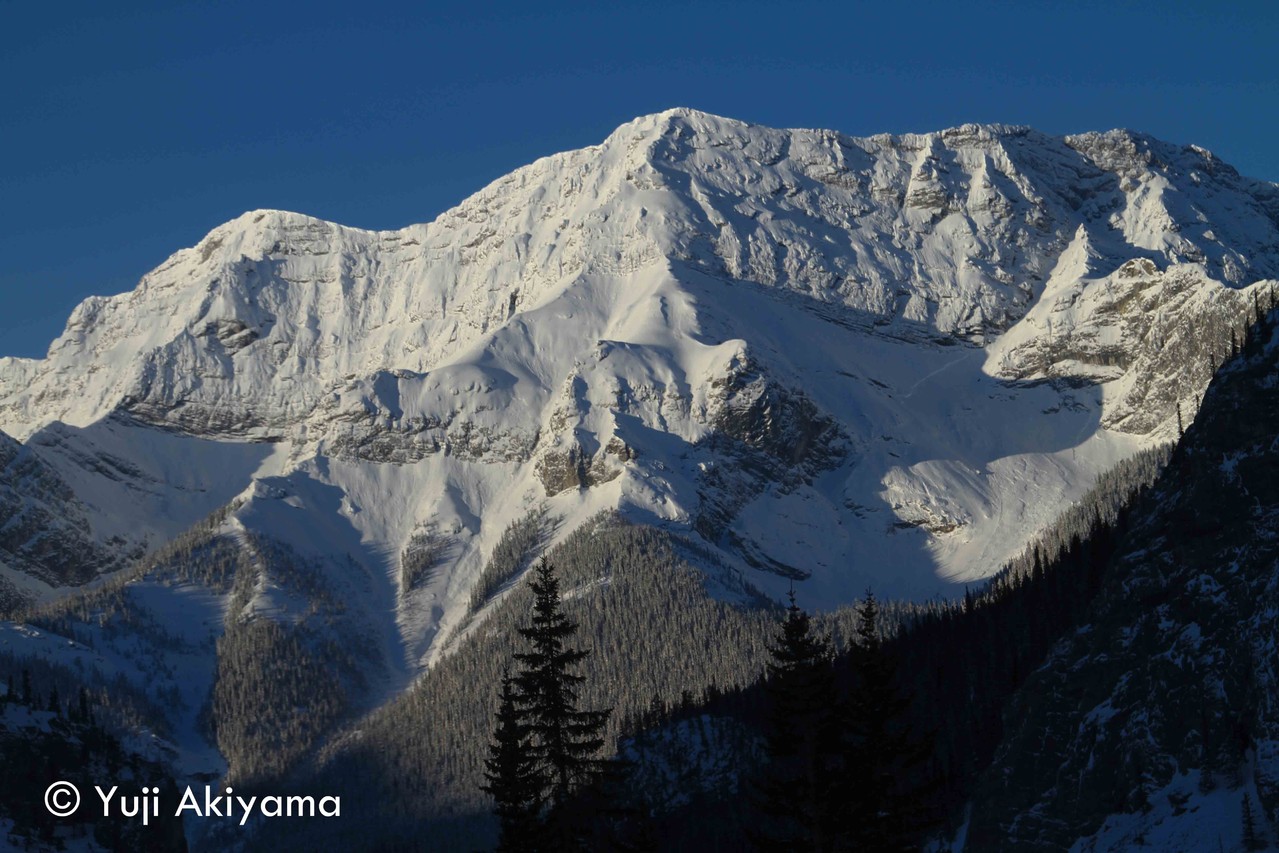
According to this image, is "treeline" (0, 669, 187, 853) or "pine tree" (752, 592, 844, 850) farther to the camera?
"treeline" (0, 669, 187, 853)

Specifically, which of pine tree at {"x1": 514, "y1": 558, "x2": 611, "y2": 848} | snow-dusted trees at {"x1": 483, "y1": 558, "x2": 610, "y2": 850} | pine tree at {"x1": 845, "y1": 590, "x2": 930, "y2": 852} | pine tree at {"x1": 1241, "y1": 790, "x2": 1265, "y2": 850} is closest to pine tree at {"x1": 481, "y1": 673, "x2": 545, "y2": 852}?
snow-dusted trees at {"x1": 483, "y1": 558, "x2": 610, "y2": 850}

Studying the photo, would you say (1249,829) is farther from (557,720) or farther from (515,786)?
(515,786)

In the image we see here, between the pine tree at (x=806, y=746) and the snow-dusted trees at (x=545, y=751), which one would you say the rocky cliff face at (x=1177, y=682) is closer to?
the pine tree at (x=806, y=746)

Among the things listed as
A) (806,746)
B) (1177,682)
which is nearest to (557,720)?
(806,746)

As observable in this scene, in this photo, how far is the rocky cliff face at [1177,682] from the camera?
285 ft

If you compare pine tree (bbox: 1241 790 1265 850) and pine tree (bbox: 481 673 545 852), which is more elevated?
pine tree (bbox: 481 673 545 852)

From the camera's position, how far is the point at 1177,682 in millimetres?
90688

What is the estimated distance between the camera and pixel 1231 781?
86.2m

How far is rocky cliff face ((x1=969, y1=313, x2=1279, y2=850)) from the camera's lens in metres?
86.9

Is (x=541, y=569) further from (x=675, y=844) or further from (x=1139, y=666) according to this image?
(x=675, y=844)

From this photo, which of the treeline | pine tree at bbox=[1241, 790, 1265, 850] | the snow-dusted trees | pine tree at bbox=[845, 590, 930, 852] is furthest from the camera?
the treeline

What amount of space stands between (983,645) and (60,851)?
75.4 m

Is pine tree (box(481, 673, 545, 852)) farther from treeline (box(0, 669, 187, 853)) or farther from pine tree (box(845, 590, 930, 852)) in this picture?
treeline (box(0, 669, 187, 853))

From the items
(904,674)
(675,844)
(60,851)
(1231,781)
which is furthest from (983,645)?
(1231,781)
